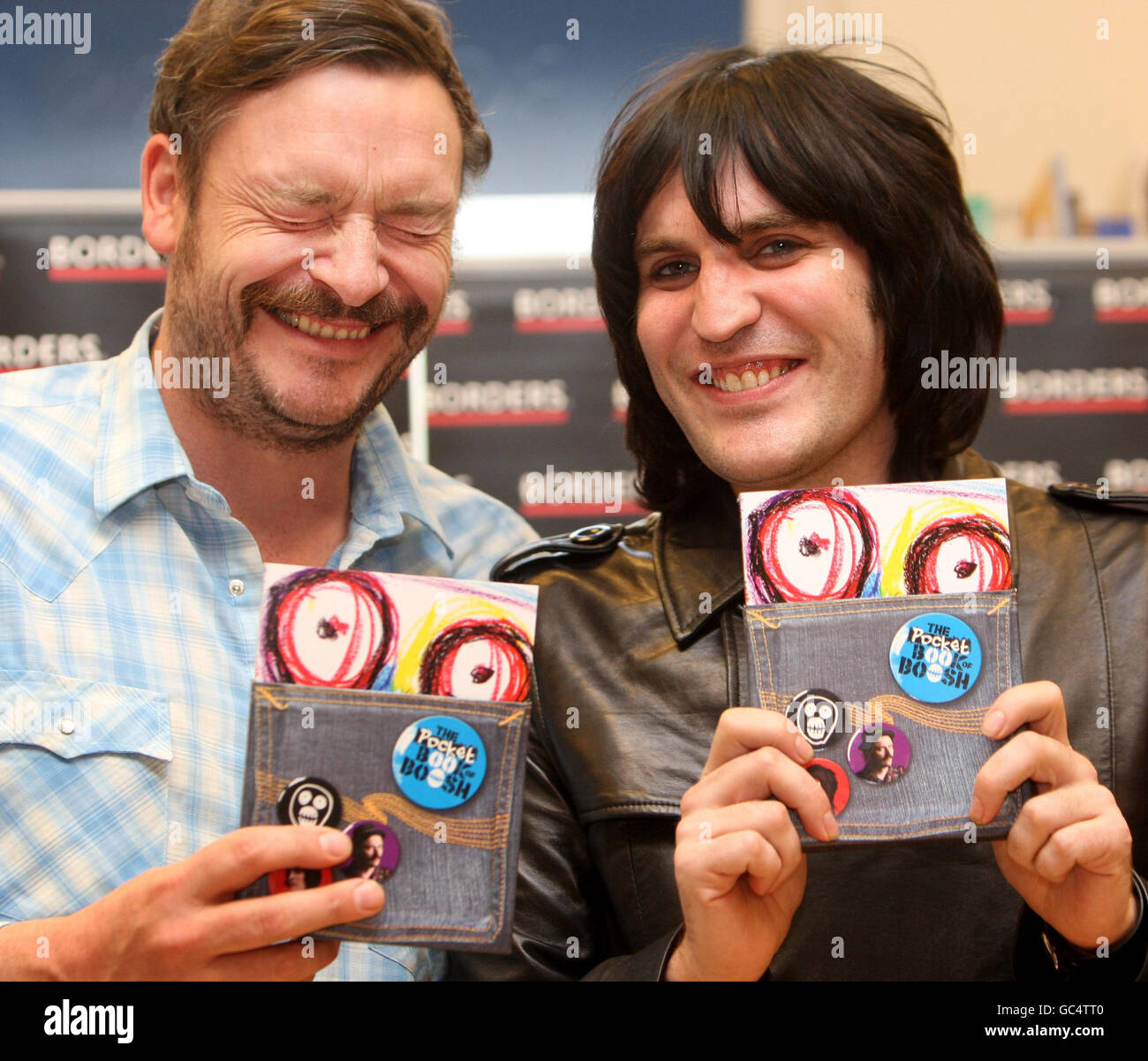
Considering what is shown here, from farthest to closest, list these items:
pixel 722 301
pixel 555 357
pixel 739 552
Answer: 1. pixel 555 357
2. pixel 739 552
3. pixel 722 301

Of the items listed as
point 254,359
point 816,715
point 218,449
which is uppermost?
point 254,359

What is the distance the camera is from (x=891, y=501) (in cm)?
139

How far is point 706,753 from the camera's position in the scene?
63.8 inches

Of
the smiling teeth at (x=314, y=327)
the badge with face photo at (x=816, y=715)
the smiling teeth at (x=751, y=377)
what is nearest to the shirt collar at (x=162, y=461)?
the smiling teeth at (x=314, y=327)

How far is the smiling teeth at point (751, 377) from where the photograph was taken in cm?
164

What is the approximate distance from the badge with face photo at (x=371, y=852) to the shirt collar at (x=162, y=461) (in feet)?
2.22

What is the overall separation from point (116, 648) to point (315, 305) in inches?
22.4

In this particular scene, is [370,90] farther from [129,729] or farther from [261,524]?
[129,729]

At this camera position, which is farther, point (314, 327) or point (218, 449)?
point (218, 449)

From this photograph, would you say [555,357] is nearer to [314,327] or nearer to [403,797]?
[314,327]

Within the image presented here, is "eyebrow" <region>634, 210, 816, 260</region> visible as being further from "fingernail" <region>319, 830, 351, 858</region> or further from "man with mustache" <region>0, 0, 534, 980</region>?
"fingernail" <region>319, 830, 351, 858</region>

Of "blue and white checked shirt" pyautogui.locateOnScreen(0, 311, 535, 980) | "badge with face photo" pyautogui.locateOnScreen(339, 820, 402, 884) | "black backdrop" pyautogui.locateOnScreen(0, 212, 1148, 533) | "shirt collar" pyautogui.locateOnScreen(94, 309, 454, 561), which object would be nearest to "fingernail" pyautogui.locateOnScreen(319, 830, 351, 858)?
"badge with face photo" pyautogui.locateOnScreen(339, 820, 402, 884)

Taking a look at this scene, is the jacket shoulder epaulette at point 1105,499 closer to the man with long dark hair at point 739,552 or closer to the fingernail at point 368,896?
the man with long dark hair at point 739,552

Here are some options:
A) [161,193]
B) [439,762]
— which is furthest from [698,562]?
[161,193]
